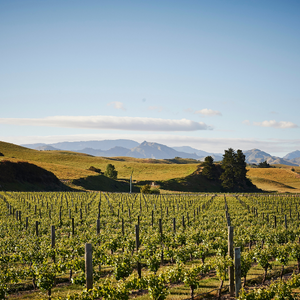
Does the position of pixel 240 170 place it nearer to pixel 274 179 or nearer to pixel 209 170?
pixel 209 170

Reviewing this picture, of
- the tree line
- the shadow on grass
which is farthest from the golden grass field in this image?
the tree line

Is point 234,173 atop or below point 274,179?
atop

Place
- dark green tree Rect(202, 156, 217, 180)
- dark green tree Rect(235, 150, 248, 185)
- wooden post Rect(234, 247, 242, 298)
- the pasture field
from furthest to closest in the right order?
dark green tree Rect(202, 156, 217, 180) → the pasture field → dark green tree Rect(235, 150, 248, 185) → wooden post Rect(234, 247, 242, 298)

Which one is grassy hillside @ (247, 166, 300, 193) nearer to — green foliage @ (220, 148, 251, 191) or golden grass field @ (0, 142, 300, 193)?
golden grass field @ (0, 142, 300, 193)

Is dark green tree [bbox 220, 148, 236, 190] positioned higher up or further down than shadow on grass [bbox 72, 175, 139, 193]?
higher up

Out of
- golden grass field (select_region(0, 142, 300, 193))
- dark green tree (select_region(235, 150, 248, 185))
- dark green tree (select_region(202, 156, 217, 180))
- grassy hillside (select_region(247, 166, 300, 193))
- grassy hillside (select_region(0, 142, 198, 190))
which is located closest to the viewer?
grassy hillside (select_region(0, 142, 198, 190))

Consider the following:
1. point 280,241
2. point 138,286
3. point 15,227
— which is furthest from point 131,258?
point 15,227

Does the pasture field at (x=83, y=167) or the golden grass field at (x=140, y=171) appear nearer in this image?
the pasture field at (x=83, y=167)

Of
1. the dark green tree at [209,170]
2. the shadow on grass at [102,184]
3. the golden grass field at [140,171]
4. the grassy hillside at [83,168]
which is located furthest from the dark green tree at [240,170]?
the shadow on grass at [102,184]

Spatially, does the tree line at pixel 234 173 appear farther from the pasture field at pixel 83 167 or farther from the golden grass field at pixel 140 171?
the pasture field at pixel 83 167

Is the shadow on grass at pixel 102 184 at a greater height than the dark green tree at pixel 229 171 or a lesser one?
lesser

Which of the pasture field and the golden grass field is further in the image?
the golden grass field

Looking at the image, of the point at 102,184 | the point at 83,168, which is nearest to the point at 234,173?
the point at 102,184

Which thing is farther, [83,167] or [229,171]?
[83,167]
